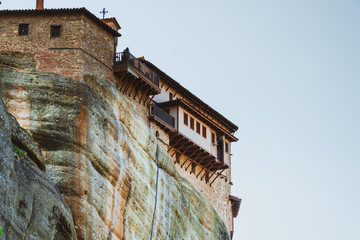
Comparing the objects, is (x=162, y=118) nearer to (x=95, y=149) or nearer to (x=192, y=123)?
(x=192, y=123)

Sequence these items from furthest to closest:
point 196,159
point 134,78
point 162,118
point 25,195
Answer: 1. point 196,159
2. point 162,118
3. point 134,78
4. point 25,195

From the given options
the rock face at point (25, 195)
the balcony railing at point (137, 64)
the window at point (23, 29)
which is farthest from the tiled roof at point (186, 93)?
the rock face at point (25, 195)

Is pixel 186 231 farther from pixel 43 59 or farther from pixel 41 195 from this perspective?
pixel 41 195

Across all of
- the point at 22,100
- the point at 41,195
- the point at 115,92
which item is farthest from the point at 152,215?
the point at 41,195

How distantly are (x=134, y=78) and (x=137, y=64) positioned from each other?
1.09m

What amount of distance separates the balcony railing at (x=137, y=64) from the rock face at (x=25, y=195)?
1270 cm

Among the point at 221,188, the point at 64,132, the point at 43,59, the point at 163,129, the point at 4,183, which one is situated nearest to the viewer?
the point at 4,183

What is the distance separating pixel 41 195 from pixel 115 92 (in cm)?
1424

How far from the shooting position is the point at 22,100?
3716 cm

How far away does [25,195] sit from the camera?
87.8 ft

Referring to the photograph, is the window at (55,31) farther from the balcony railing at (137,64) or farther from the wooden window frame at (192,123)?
the wooden window frame at (192,123)

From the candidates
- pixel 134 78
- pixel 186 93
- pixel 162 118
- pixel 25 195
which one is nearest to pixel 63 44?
pixel 134 78

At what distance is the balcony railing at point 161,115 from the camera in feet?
151

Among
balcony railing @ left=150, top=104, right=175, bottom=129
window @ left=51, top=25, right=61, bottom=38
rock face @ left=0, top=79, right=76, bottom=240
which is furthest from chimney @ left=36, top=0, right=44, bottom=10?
rock face @ left=0, top=79, right=76, bottom=240
